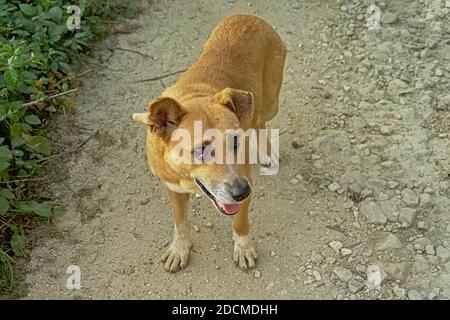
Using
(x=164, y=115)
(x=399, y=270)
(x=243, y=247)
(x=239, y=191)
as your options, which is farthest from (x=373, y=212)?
→ (x=164, y=115)

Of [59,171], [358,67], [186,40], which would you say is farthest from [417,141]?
[59,171]

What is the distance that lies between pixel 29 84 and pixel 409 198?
3402mm

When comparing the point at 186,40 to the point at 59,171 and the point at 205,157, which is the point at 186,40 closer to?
the point at 59,171

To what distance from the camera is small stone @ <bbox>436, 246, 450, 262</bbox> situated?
5.52 metres

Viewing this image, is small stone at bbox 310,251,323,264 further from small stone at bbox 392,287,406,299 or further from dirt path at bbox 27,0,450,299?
small stone at bbox 392,287,406,299

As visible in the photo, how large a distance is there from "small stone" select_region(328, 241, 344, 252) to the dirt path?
18 millimetres

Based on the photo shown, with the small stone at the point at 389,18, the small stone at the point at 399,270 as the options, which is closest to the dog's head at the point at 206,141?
the small stone at the point at 399,270

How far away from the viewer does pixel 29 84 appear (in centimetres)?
627

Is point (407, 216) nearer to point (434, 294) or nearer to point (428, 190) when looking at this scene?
point (428, 190)

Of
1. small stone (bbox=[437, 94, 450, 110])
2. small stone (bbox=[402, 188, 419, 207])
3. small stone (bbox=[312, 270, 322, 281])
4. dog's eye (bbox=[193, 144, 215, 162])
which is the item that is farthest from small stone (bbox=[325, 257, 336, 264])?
small stone (bbox=[437, 94, 450, 110])

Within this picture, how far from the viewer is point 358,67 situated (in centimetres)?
718

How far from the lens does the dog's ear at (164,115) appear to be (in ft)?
14.5

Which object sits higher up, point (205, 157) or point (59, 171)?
point (205, 157)
